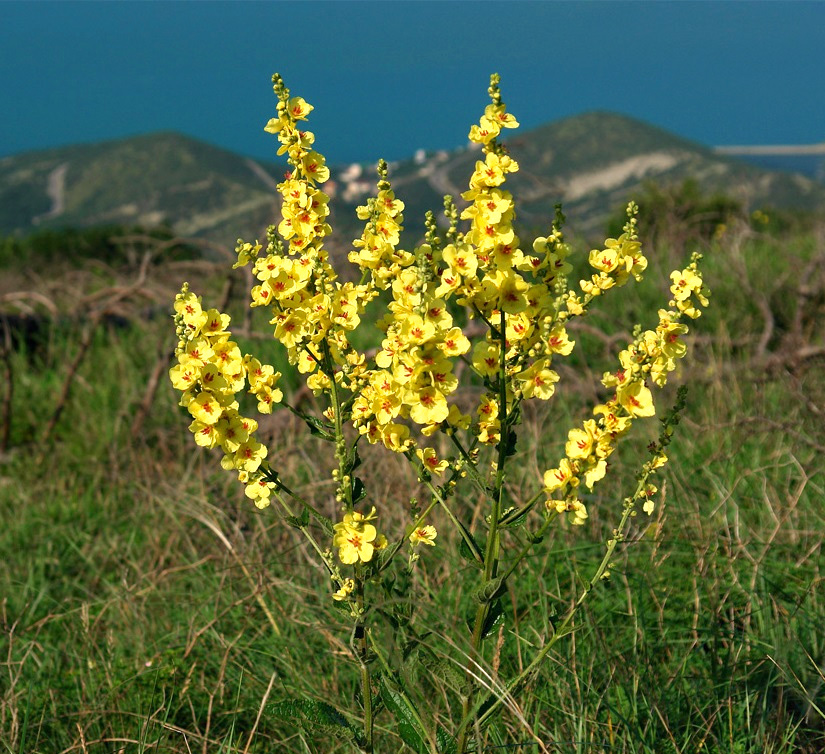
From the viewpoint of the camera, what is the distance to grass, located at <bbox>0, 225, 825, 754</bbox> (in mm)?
2145

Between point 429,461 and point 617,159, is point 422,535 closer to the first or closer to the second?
point 429,461

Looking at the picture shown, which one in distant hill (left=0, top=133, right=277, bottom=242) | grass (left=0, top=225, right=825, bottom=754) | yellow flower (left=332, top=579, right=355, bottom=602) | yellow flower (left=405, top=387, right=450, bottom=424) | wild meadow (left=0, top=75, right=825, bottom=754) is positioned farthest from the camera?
distant hill (left=0, top=133, right=277, bottom=242)

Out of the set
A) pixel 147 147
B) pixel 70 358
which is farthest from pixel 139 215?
pixel 70 358

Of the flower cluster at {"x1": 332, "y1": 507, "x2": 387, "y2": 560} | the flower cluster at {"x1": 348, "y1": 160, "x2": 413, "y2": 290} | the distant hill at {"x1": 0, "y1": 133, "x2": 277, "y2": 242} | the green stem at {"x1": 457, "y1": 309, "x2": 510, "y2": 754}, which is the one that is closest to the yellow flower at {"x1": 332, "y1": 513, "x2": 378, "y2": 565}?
the flower cluster at {"x1": 332, "y1": 507, "x2": 387, "y2": 560}

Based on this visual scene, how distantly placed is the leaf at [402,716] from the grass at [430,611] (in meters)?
0.10

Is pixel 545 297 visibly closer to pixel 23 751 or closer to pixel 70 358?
pixel 23 751

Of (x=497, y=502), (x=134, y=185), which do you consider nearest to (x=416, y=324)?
(x=497, y=502)

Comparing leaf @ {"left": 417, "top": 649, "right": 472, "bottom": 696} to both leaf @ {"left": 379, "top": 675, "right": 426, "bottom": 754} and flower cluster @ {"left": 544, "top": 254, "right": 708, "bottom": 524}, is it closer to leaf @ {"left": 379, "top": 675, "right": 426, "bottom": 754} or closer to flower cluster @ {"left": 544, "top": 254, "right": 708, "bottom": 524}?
leaf @ {"left": 379, "top": 675, "right": 426, "bottom": 754}

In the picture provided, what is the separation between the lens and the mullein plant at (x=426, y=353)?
58.4 inches

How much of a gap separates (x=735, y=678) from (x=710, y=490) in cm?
133

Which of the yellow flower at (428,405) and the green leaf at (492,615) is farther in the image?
the green leaf at (492,615)

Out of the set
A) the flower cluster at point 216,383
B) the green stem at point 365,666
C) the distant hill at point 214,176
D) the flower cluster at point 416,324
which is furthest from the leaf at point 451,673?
the distant hill at point 214,176

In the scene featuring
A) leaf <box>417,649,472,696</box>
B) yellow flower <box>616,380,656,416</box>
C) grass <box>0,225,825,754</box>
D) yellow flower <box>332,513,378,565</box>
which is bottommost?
grass <box>0,225,825,754</box>

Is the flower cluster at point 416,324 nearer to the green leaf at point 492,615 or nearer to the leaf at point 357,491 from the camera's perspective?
the leaf at point 357,491
